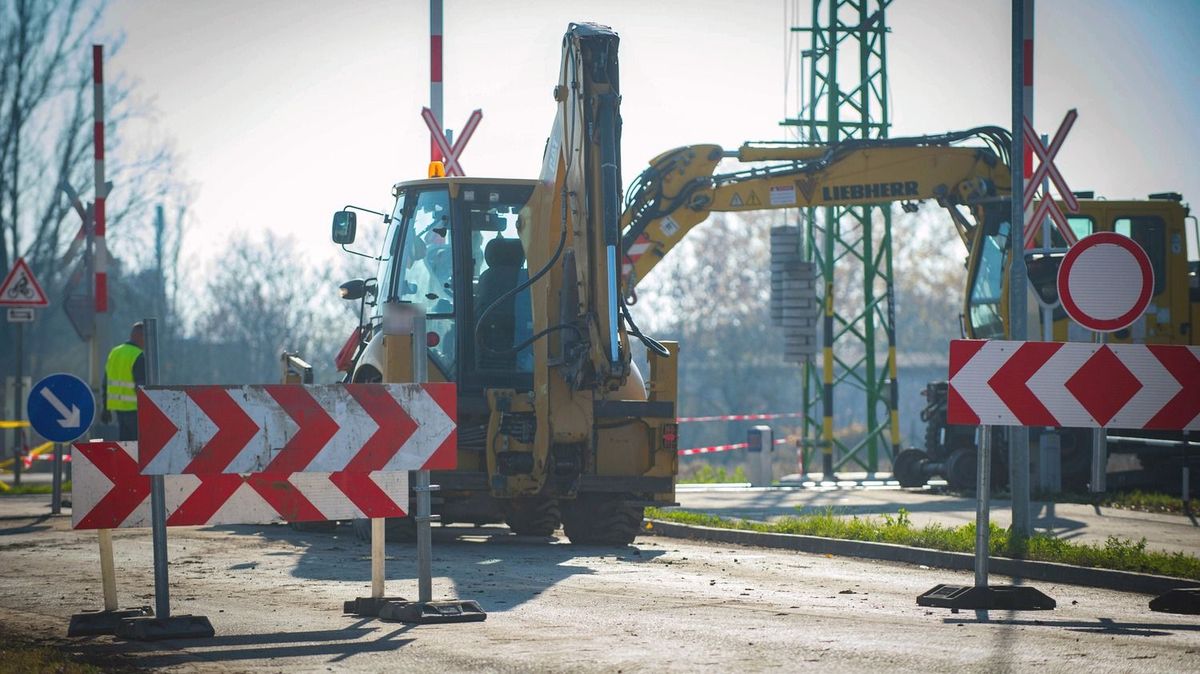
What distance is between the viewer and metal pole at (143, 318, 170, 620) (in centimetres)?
883

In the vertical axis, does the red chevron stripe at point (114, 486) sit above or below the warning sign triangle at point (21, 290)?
below

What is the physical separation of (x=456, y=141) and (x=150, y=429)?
10.0 meters

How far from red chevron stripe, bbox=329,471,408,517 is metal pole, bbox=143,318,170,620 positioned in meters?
0.96

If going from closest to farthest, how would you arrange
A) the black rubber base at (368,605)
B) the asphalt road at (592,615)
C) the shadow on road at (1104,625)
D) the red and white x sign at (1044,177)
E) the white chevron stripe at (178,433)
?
the asphalt road at (592,615)
the white chevron stripe at (178,433)
the shadow on road at (1104,625)
the black rubber base at (368,605)
the red and white x sign at (1044,177)

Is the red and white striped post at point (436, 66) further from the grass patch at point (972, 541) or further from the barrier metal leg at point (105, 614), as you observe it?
the barrier metal leg at point (105, 614)

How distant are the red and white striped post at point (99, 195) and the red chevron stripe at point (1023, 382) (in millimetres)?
12643

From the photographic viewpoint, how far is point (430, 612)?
362 inches

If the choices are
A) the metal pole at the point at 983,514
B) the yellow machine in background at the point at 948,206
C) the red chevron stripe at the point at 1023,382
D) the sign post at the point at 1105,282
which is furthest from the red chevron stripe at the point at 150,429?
the yellow machine in background at the point at 948,206

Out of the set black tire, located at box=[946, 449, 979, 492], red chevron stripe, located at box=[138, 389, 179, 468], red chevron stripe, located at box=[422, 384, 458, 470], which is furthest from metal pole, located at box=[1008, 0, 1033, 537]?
black tire, located at box=[946, 449, 979, 492]

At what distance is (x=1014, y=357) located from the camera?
1009 cm

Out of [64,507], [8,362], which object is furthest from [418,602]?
[8,362]

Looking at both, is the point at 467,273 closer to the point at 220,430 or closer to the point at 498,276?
the point at 498,276

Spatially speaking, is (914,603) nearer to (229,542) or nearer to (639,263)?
(229,542)

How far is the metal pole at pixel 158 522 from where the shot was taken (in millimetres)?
8828
